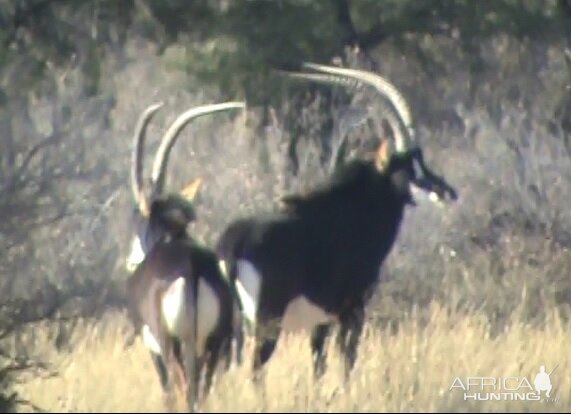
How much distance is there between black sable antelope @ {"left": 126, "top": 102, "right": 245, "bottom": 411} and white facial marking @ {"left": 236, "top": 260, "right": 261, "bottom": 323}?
0.59ft

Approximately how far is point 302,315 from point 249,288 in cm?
39

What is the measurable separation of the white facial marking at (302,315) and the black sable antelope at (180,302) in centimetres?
43

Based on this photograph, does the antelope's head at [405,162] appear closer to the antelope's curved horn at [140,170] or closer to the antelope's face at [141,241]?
the antelope's curved horn at [140,170]

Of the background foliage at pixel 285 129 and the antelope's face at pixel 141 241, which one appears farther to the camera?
the background foliage at pixel 285 129

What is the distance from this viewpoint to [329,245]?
8664 millimetres

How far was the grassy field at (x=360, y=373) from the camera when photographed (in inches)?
297

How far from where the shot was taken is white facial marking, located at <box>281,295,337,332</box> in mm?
8438

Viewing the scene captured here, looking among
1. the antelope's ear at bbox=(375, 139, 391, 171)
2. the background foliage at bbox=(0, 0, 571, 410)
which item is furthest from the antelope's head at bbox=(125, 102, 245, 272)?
the background foliage at bbox=(0, 0, 571, 410)

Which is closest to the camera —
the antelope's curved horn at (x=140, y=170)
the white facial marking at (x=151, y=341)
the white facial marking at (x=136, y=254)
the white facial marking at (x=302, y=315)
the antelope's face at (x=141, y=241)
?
the white facial marking at (x=151, y=341)

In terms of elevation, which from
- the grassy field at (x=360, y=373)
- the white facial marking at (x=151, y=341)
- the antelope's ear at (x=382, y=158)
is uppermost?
the antelope's ear at (x=382, y=158)

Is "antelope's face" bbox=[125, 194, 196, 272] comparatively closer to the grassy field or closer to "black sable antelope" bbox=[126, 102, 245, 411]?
"black sable antelope" bbox=[126, 102, 245, 411]

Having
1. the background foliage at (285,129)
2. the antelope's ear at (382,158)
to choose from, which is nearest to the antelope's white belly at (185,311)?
the antelope's ear at (382,158)

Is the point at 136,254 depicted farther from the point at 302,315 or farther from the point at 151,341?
the point at 302,315

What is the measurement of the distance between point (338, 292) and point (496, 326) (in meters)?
2.51
